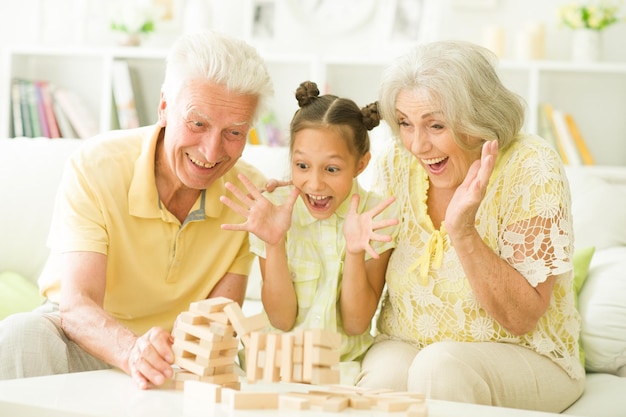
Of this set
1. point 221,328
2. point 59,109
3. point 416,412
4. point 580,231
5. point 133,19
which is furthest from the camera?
point 59,109

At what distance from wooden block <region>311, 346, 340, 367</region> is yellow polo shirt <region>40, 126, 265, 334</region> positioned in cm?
74

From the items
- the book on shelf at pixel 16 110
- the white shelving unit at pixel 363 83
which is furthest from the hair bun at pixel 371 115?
the book on shelf at pixel 16 110

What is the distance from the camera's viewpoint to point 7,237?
111 inches

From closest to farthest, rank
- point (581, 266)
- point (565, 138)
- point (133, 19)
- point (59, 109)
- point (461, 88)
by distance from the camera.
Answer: point (461, 88) → point (581, 266) → point (565, 138) → point (133, 19) → point (59, 109)

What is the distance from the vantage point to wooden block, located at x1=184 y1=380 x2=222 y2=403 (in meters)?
1.47

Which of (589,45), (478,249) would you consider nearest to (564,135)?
(589,45)

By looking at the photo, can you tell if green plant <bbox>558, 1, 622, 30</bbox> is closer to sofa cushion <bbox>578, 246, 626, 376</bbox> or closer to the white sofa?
the white sofa

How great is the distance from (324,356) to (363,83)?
2.93 meters

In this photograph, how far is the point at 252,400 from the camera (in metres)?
1.43

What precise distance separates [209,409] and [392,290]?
76 centimetres

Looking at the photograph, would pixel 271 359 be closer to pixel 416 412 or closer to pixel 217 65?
pixel 416 412

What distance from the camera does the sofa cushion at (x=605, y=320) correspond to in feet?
7.43

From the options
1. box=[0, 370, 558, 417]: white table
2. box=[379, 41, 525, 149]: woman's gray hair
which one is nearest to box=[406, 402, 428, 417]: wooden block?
box=[0, 370, 558, 417]: white table

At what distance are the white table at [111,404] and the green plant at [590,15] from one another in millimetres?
2683
